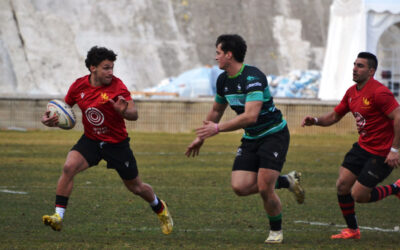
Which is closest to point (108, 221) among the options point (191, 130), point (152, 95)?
point (191, 130)

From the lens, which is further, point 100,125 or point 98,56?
point 100,125

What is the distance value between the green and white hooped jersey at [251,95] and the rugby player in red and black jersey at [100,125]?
1.06 metres

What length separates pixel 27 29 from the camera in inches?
2080

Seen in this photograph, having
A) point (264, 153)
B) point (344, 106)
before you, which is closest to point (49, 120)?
point (264, 153)

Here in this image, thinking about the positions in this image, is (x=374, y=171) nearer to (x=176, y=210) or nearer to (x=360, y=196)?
(x=360, y=196)

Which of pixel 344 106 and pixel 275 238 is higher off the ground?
pixel 344 106

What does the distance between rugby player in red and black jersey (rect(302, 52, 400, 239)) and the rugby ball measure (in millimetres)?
3326

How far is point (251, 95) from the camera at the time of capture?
781 centimetres

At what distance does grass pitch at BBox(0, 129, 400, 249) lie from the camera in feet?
26.6

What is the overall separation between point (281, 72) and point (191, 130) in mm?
32965

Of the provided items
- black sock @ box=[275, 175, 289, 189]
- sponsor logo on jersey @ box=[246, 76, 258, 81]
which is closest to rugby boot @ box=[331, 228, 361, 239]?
black sock @ box=[275, 175, 289, 189]

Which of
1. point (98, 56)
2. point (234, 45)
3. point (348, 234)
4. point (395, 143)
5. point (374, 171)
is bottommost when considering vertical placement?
point (348, 234)

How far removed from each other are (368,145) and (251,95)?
1702 mm

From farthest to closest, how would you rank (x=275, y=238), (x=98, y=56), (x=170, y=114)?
1. (x=170, y=114)
2. (x=98, y=56)
3. (x=275, y=238)
